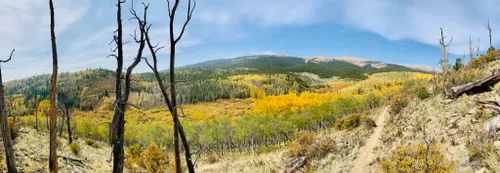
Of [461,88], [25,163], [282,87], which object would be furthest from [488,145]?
[282,87]

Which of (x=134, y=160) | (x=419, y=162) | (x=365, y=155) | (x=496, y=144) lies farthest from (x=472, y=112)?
(x=134, y=160)

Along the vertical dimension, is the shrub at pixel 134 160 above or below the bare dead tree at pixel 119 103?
below

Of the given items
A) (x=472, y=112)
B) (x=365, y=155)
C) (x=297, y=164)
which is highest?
(x=472, y=112)

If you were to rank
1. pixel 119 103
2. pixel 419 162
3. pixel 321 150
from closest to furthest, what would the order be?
pixel 119 103 → pixel 419 162 → pixel 321 150

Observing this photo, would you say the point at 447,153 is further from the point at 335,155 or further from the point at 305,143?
the point at 305,143

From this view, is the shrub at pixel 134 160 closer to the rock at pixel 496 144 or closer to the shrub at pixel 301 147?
the shrub at pixel 301 147

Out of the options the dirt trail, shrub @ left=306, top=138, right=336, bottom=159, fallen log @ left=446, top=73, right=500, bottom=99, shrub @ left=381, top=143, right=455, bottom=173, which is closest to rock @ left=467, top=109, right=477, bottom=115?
fallen log @ left=446, top=73, right=500, bottom=99

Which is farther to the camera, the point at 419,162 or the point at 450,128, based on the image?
the point at 450,128

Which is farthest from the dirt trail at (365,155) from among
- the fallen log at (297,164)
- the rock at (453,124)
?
the rock at (453,124)

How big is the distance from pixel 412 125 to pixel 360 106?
39.4 m

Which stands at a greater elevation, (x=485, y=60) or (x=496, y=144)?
(x=485, y=60)

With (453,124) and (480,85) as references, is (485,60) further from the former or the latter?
(453,124)

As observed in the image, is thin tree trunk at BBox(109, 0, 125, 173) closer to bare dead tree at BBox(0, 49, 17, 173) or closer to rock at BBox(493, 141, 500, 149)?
bare dead tree at BBox(0, 49, 17, 173)

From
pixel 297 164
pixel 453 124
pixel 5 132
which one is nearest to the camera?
pixel 5 132
